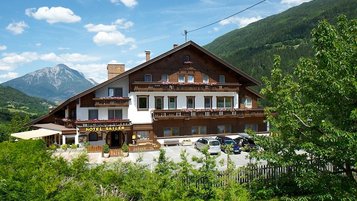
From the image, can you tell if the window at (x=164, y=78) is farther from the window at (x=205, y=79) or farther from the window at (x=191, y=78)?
the window at (x=205, y=79)

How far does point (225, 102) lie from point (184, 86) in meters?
5.90

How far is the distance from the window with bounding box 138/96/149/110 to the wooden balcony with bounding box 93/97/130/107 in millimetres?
1466

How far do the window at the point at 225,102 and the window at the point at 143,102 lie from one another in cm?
877

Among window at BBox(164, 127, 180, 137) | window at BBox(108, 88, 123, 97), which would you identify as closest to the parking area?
window at BBox(164, 127, 180, 137)

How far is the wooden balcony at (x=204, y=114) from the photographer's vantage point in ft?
119

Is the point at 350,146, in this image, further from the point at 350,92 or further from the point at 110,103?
the point at 110,103

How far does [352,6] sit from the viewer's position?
168m

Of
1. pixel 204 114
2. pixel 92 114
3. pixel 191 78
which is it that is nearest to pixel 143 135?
pixel 92 114

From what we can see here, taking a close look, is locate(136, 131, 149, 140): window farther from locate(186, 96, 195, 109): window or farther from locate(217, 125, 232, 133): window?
locate(217, 125, 232, 133): window

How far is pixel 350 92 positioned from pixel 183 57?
2861cm

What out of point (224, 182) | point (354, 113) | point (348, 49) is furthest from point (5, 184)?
point (348, 49)

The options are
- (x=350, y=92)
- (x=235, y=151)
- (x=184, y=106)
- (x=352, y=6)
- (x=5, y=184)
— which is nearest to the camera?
(x=5, y=184)

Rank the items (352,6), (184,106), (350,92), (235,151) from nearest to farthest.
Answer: (350,92), (235,151), (184,106), (352,6)

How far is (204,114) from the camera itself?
37.8 meters
